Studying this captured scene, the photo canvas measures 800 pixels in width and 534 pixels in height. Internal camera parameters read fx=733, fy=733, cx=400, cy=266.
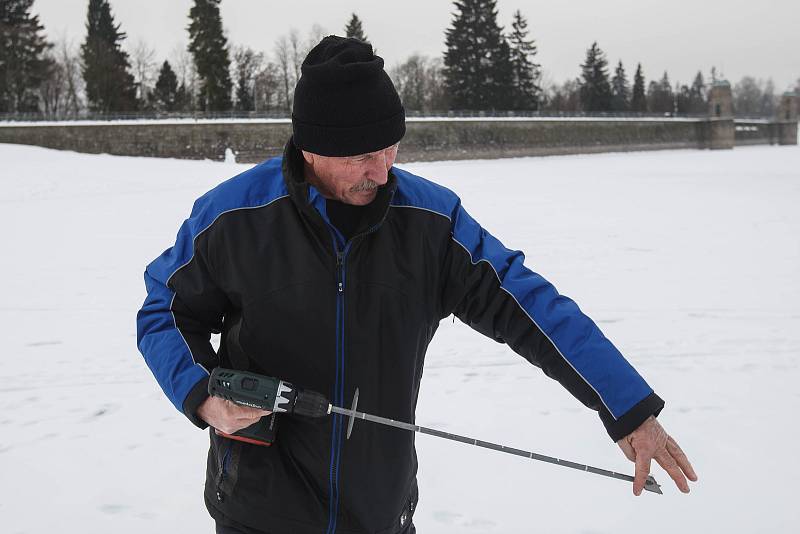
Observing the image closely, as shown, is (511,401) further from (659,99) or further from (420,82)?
(659,99)

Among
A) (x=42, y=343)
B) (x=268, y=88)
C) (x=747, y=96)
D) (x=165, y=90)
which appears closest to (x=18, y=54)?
(x=165, y=90)

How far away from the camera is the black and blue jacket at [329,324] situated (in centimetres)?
179

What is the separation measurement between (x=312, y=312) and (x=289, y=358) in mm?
141

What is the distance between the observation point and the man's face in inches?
72.1

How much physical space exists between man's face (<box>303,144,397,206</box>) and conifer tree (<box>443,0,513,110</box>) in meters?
50.8

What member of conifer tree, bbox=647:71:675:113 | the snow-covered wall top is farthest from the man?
conifer tree, bbox=647:71:675:113

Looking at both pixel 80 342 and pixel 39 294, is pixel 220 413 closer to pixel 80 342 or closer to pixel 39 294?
pixel 80 342

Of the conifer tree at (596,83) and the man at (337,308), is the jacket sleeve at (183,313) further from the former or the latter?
the conifer tree at (596,83)

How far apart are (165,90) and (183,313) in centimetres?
5888

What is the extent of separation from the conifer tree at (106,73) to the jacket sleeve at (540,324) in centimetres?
5105

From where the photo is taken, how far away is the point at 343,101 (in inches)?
69.7

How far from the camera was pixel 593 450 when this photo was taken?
3.88 meters

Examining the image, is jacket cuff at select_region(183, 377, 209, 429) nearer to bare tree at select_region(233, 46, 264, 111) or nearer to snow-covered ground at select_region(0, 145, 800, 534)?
snow-covered ground at select_region(0, 145, 800, 534)

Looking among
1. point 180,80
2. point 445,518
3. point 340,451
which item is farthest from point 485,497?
point 180,80
